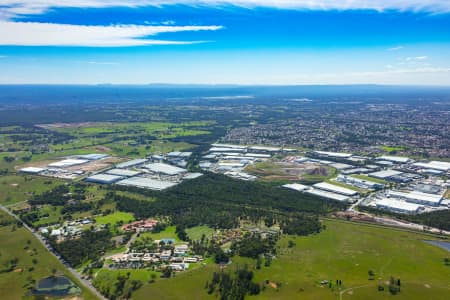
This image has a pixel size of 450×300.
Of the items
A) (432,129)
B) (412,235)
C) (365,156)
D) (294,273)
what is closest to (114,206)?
(294,273)

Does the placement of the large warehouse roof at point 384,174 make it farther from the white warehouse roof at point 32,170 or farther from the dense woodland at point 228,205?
the white warehouse roof at point 32,170

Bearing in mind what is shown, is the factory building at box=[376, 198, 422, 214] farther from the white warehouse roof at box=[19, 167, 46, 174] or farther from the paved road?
the white warehouse roof at box=[19, 167, 46, 174]

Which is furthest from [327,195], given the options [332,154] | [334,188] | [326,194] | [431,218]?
[332,154]

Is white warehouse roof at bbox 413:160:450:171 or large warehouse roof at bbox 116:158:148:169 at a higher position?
white warehouse roof at bbox 413:160:450:171

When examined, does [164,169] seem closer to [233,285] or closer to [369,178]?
[369,178]

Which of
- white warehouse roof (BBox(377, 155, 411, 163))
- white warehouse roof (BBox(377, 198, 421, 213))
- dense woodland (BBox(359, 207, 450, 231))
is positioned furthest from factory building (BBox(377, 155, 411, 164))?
dense woodland (BBox(359, 207, 450, 231))
